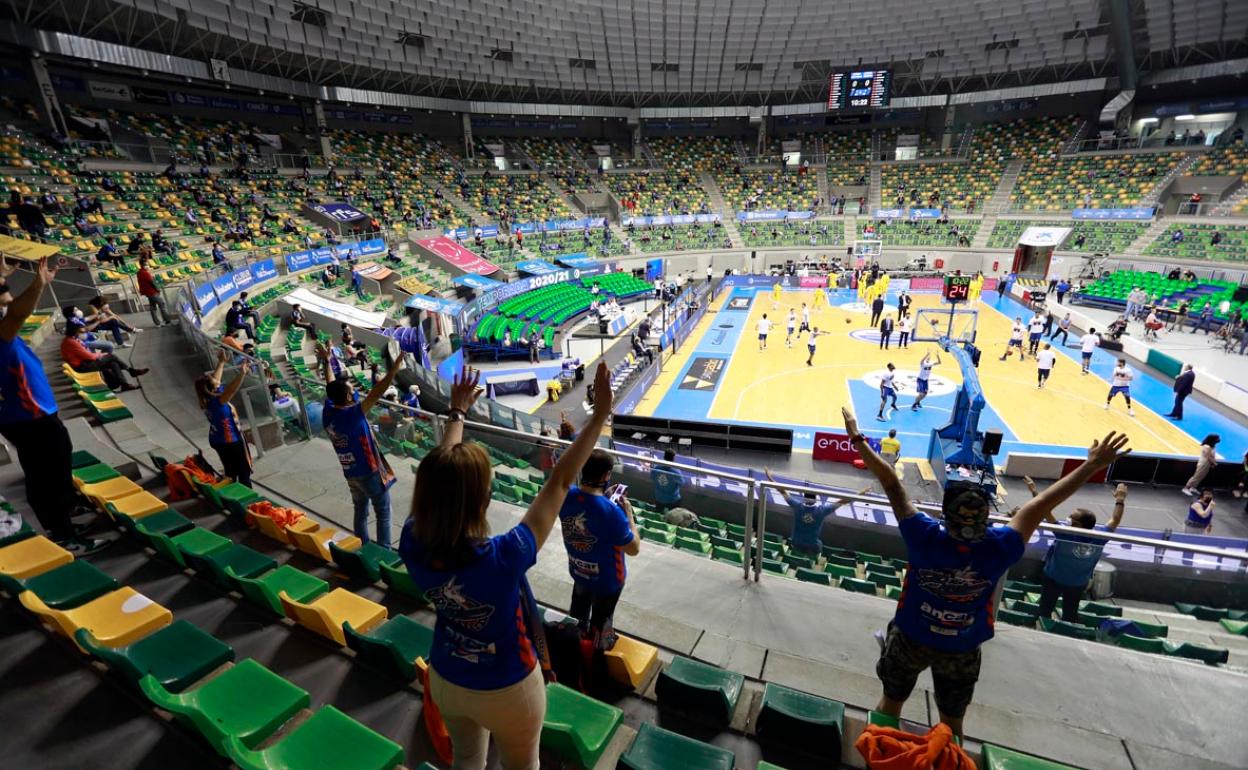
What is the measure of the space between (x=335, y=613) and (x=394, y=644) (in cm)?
71

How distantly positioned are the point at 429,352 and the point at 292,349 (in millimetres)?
5391

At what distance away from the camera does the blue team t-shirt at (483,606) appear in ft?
6.14

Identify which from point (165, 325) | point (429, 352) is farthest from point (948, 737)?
point (429, 352)

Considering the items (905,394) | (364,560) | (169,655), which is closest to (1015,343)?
(905,394)

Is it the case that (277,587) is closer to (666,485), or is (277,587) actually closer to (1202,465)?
(666,485)

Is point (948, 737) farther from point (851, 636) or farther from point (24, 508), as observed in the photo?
point (24, 508)

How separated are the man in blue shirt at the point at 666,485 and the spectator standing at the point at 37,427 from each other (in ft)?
16.9

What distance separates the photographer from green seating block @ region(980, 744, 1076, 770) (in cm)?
274

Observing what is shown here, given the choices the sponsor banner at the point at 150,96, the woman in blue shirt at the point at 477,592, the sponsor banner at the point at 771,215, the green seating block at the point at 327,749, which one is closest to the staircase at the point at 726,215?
the sponsor banner at the point at 771,215

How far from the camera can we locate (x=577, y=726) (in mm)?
2979

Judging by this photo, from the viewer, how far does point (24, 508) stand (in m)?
5.68

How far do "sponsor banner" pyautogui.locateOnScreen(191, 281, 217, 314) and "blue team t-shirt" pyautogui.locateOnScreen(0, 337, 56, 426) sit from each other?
13.2 m

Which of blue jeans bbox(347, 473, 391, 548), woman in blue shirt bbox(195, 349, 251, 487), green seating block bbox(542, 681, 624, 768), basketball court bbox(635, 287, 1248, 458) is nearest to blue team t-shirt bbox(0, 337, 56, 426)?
woman in blue shirt bbox(195, 349, 251, 487)

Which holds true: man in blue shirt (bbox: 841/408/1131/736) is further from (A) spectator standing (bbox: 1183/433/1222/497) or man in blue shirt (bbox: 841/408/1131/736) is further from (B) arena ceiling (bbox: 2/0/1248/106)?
(B) arena ceiling (bbox: 2/0/1248/106)
